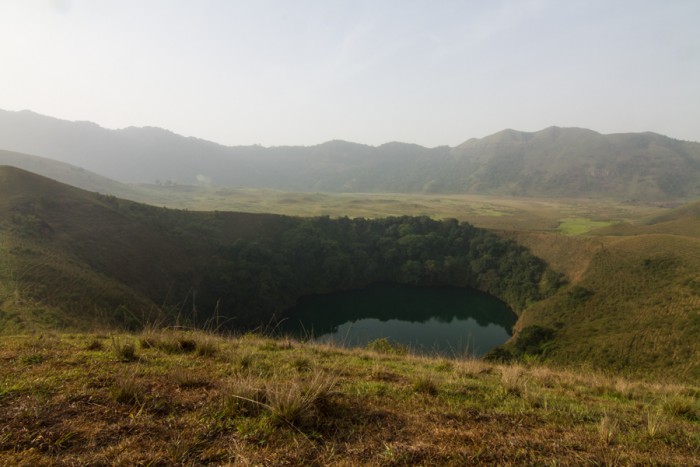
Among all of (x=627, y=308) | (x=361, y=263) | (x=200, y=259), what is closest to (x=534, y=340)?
(x=627, y=308)

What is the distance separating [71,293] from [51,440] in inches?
1085

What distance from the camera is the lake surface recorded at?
174ft

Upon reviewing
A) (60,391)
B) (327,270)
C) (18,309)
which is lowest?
(327,270)

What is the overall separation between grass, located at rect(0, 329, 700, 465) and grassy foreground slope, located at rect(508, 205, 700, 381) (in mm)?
29705

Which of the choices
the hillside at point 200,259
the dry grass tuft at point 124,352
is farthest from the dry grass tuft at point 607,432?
the hillside at point 200,259

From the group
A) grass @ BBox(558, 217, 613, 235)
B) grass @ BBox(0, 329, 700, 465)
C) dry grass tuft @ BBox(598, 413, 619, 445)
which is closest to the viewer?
grass @ BBox(0, 329, 700, 465)

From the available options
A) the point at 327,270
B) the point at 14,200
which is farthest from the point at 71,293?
the point at 327,270

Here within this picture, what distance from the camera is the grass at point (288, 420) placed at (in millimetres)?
3576

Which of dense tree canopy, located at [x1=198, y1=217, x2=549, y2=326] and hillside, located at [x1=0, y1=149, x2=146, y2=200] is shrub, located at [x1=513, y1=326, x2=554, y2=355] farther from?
hillside, located at [x1=0, y1=149, x2=146, y2=200]

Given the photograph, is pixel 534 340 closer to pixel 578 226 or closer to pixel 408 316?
pixel 408 316

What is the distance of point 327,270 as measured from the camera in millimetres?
73750

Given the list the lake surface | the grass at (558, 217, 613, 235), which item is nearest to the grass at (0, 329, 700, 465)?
the lake surface

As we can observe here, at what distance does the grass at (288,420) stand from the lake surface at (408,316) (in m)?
44.2

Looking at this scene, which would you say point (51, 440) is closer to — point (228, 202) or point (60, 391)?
point (60, 391)
